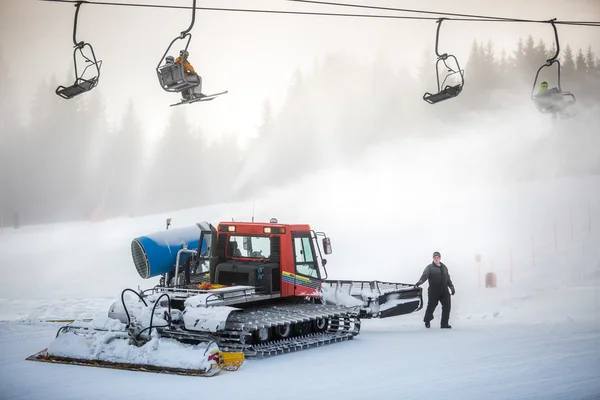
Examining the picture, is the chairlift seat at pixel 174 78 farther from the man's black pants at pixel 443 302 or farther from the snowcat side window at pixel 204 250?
the man's black pants at pixel 443 302

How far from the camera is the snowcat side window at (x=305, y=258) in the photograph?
36.2ft

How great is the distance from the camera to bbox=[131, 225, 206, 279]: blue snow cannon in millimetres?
11680

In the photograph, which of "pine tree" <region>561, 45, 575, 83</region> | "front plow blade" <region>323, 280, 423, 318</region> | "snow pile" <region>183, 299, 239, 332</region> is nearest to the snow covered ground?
"front plow blade" <region>323, 280, 423, 318</region>

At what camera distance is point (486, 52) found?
48125mm

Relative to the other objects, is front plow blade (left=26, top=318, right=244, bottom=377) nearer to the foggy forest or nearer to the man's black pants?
the man's black pants

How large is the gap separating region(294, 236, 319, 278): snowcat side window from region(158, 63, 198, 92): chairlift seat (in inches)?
121

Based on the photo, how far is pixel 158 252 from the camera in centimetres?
1174

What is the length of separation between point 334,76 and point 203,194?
15.0 meters

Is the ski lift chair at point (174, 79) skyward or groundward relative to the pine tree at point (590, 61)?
groundward

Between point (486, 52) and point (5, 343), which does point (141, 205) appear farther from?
point (5, 343)

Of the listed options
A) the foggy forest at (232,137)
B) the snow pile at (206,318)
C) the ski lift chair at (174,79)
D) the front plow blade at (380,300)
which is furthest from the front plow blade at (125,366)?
the foggy forest at (232,137)

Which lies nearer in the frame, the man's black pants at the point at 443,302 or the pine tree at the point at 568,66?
the man's black pants at the point at 443,302

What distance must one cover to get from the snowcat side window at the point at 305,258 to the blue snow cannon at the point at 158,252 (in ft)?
5.57

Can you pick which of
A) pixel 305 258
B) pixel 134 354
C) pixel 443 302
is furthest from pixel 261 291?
pixel 443 302
